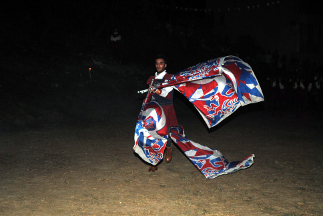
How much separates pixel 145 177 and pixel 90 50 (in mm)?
12839

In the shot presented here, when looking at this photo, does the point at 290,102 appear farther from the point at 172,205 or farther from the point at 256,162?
the point at 172,205

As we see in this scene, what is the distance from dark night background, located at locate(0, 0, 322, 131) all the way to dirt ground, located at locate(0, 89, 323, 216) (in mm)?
2899

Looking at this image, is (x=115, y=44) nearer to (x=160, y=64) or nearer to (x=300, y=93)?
(x=300, y=93)

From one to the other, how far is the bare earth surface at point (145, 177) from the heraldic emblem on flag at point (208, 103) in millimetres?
221

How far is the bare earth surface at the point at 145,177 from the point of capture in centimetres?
407

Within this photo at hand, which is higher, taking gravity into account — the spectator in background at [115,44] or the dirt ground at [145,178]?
the spectator in background at [115,44]

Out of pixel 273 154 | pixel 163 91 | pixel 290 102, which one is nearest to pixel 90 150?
pixel 163 91

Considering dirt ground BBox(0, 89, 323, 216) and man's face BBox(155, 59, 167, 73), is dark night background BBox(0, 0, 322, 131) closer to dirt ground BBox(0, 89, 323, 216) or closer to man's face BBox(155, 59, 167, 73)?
dirt ground BBox(0, 89, 323, 216)

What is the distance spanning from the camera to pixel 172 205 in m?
4.12

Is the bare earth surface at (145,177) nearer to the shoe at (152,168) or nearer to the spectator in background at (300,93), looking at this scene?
the shoe at (152,168)

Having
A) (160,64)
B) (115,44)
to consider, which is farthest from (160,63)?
(115,44)

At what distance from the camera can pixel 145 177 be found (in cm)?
525

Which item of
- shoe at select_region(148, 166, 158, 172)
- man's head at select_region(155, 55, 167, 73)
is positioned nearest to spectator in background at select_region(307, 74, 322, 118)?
man's head at select_region(155, 55, 167, 73)

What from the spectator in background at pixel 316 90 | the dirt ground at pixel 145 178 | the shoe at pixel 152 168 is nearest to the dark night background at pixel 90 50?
the dirt ground at pixel 145 178
